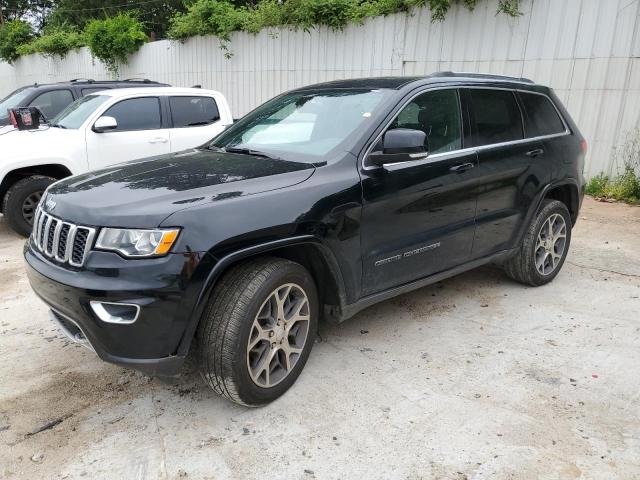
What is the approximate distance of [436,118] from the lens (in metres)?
3.79

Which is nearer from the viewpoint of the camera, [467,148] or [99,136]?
[467,148]

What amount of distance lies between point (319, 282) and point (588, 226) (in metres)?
4.91

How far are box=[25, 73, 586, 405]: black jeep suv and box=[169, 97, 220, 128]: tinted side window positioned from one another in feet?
11.3

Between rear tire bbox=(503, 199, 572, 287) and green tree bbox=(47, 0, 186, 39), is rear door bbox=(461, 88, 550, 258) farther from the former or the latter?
green tree bbox=(47, 0, 186, 39)

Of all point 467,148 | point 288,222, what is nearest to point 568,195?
point 467,148

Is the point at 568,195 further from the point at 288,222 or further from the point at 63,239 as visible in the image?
the point at 63,239

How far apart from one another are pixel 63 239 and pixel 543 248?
150 inches

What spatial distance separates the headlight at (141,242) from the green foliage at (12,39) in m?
24.4

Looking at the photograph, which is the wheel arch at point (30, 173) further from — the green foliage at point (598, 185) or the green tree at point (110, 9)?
the green tree at point (110, 9)

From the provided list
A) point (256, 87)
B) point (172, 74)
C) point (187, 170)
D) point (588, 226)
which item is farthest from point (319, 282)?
point (172, 74)

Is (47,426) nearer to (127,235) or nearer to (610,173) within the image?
(127,235)

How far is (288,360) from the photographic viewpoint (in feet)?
10.2

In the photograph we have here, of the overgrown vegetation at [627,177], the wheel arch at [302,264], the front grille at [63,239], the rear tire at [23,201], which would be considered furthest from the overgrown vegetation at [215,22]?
the front grille at [63,239]

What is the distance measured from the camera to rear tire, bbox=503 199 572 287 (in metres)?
4.59
